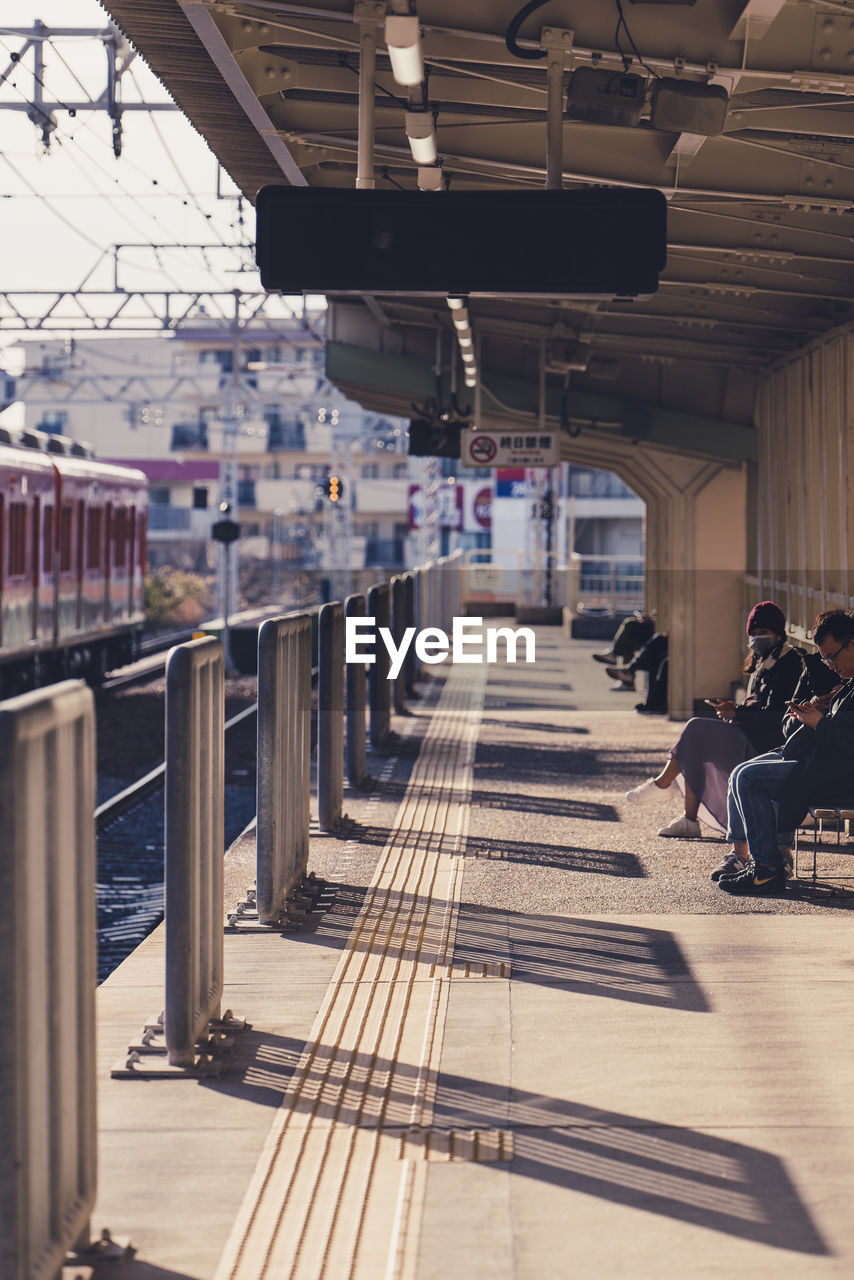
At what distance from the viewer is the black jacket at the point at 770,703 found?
26.0 ft

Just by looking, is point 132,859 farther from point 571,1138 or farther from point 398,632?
point 571,1138

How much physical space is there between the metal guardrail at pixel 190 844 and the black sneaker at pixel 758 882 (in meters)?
2.93

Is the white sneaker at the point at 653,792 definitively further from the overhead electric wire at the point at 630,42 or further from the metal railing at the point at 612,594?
the metal railing at the point at 612,594

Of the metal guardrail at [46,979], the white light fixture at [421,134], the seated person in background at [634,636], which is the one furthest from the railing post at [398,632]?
the metal guardrail at [46,979]

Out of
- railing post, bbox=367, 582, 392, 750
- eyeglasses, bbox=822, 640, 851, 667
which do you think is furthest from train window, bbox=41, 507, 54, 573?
eyeglasses, bbox=822, 640, 851, 667

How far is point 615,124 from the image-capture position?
22.5ft

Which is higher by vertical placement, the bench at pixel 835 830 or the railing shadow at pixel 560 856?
the bench at pixel 835 830

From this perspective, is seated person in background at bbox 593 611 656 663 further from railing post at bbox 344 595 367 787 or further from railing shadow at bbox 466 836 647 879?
railing shadow at bbox 466 836 647 879

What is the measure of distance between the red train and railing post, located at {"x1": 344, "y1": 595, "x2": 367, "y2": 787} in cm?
783

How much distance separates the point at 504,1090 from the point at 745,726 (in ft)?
12.2

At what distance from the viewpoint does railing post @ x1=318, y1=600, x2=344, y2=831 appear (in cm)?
857

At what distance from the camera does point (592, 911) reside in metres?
6.89

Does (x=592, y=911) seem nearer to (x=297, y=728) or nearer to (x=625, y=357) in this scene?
(x=297, y=728)

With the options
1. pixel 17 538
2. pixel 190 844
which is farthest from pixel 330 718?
pixel 17 538
